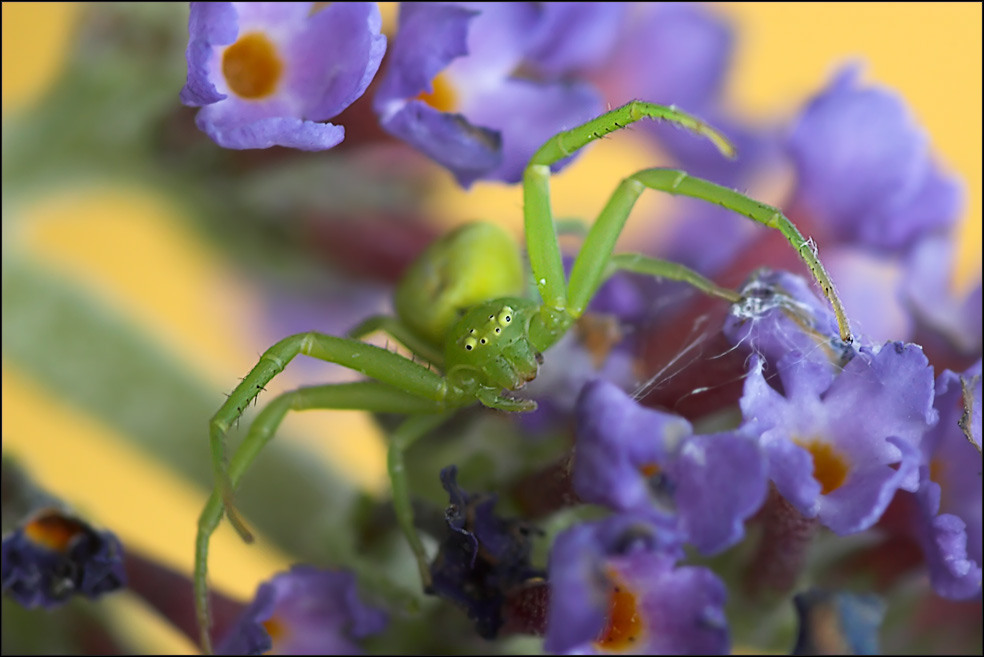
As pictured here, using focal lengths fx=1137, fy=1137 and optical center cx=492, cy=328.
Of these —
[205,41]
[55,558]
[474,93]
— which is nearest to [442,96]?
[474,93]

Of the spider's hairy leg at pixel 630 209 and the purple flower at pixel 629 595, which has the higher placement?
the spider's hairy leg at pixel 630 209

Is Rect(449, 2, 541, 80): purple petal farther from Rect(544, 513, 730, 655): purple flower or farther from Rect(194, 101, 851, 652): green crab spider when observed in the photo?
Rect(544, 513, 730, 655): purple flower

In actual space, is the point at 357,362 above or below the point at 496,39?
below

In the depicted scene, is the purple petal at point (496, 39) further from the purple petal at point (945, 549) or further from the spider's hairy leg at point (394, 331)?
the purple petal at point (945, 549)

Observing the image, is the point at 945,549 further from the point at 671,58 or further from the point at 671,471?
the point at 671,58

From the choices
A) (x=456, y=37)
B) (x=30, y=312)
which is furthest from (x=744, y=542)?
Result: (x=30, y=312)

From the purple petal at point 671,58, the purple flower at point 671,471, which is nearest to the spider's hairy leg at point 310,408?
the purple flower at point 671,471

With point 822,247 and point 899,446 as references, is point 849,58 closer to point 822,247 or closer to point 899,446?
point 822,247
